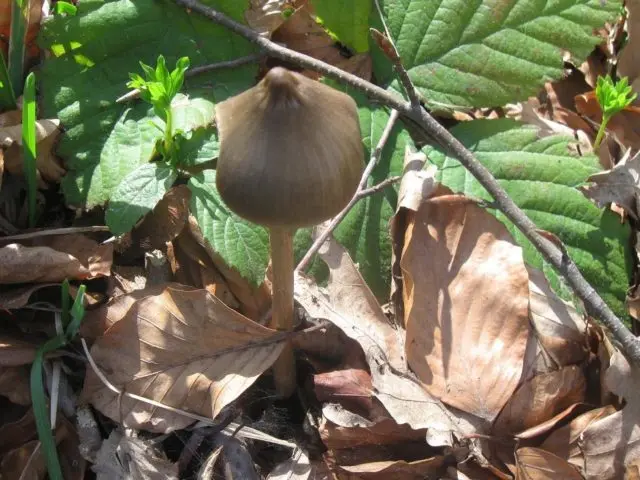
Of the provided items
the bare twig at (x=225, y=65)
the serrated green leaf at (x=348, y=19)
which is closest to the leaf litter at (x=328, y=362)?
the bare twig at (x=225, y=65)

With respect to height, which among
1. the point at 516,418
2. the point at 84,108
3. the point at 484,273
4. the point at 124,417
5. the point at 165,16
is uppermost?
the point at 165,16

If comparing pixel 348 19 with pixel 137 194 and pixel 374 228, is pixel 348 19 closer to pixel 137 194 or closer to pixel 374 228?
pixel 374 228

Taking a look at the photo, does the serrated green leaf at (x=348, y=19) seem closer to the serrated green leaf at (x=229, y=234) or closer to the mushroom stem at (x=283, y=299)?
the serrated green leaf at (x=229, y=234)

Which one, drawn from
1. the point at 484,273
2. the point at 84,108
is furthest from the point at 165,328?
the point at 484,273

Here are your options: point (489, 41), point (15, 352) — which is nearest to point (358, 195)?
point (489, 41)

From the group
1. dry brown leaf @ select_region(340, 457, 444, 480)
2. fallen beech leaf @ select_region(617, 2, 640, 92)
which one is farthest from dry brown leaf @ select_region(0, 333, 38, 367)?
fallen beech leaf @ select_region(617, 2, 640, 92)

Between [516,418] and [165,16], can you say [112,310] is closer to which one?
[165,16]

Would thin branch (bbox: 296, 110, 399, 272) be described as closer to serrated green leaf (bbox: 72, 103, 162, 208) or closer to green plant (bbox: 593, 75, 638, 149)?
serrated green leaf (bbox: 72, 103, 162, 208)
